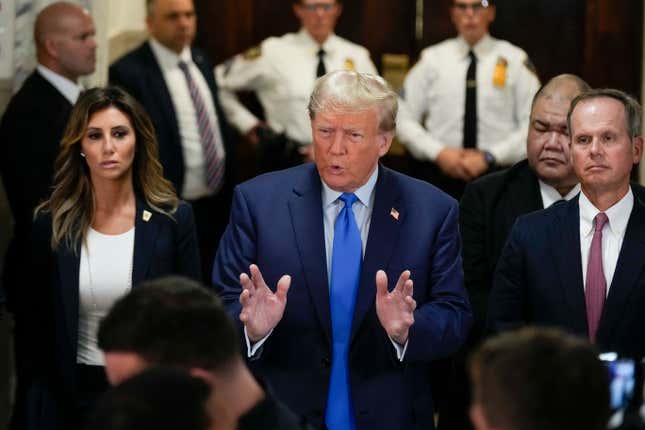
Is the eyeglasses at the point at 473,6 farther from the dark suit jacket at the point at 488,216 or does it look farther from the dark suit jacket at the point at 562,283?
the dark suit jacket at the point at 562,283

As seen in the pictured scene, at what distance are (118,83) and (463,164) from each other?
70.0 inches

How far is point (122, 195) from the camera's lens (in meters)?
4.82

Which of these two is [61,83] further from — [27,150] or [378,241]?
[378,241]

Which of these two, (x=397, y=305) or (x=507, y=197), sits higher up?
(x=507, y=197)

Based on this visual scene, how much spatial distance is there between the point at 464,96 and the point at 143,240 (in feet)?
10.5

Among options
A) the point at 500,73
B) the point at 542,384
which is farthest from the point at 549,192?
the point at 542,384

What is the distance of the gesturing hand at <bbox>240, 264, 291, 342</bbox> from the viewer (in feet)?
13.0

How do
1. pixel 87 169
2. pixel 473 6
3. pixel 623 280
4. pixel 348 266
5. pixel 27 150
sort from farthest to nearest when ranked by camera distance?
pixel 473 6, pixel 27 150, pixel 87 169, pixel 623 280, pixel 348 266

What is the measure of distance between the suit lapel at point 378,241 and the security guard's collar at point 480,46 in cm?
342

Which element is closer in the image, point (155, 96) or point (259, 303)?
point (259, 303)

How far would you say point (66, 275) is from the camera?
465 cm

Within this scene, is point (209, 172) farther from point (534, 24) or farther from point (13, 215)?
point (534, 24)

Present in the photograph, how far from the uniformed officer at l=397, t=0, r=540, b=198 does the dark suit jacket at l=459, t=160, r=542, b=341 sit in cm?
209

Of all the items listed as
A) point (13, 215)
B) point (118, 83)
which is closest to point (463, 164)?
point (118, 83)
